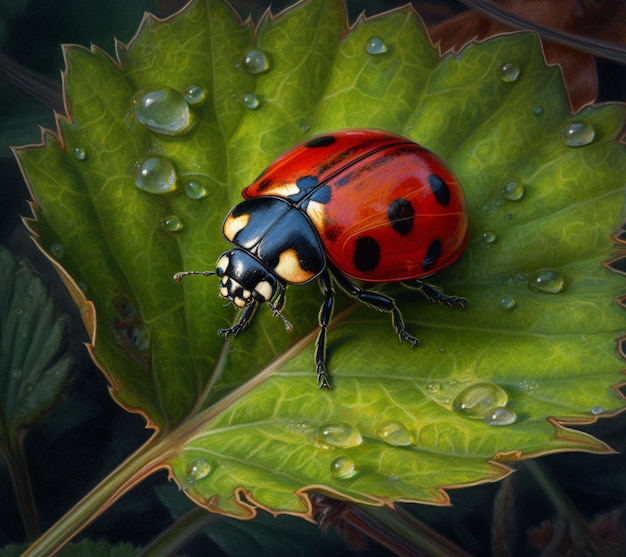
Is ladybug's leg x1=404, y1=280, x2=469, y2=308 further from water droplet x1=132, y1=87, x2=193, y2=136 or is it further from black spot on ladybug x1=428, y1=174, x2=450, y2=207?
water droplet x1=132, y1=87, x2=193, y2=136

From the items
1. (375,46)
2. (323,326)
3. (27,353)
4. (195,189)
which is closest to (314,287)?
(323,326)

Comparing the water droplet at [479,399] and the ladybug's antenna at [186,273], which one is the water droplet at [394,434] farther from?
the ladybug's antenna at [186,273]

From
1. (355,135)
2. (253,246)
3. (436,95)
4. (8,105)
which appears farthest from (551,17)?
(8,105)

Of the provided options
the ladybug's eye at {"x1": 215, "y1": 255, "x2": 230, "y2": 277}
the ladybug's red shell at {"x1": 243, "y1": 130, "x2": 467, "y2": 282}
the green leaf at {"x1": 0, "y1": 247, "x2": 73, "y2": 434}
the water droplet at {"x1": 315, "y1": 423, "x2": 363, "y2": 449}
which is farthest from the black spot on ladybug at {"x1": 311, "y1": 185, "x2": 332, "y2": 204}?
the green leaf at {"x1": 0, "y1": 247, "x2": 73, "y2": 434}

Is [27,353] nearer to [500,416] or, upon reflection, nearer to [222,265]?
[222,265]

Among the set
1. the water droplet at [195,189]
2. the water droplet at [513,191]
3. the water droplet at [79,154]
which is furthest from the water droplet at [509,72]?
the water droplet at [79,154]

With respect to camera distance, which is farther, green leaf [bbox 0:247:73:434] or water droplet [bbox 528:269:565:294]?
green leaf [bbox 0:247:73:434]

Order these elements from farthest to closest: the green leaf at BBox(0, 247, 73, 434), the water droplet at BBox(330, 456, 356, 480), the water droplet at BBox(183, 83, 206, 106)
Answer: the green leaf at BBox(0, 247, 73, 434) → the water droplet at BBox(183, 83, 206, 106) → the water droplet at BBox(330, 456, 356, 480)
